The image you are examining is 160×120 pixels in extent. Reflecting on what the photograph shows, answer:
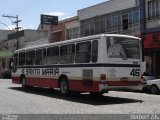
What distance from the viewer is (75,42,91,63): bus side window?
18156 millimetres

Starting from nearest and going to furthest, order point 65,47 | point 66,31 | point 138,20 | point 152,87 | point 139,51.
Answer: point 139,51
point 65,47
point 152,87
point 138,20
point 66,31

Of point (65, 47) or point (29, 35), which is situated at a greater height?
point (29, 35)

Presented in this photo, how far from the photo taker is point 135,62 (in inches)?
722

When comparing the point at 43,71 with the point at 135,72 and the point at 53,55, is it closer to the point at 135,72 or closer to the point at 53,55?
the point at 53,55

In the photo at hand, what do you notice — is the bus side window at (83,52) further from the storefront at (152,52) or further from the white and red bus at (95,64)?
the storefront at (152,52)

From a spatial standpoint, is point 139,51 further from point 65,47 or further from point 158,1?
point 158,1

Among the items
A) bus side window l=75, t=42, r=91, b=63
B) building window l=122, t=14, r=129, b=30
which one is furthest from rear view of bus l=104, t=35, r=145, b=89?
building window l=122, t=14, r=129, b=30

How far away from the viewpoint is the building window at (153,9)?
32.2 metres

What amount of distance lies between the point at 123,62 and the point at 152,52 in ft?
50.2

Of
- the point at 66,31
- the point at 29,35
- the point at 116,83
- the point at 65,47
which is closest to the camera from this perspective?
the point at 116,83

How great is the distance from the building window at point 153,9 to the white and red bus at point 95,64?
1313 cm

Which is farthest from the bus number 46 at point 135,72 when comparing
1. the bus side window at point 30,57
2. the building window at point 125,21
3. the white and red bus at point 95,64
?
the building window at point 125,21

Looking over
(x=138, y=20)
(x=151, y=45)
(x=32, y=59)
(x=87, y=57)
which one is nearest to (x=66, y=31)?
(x=138, y=20)

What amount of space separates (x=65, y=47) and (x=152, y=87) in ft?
22.1
